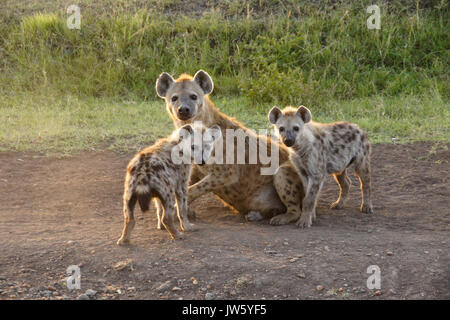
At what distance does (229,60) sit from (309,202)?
4361 mm

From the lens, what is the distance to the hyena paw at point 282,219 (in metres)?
4.35

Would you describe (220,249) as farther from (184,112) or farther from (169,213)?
(184,112)

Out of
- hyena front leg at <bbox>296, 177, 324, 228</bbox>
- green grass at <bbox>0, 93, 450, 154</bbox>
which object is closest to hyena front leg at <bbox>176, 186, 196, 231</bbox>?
hyena front leg at <bbox>296, 177, 324, 228</bbox>

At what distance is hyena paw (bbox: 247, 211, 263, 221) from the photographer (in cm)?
449

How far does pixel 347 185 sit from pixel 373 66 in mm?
3832

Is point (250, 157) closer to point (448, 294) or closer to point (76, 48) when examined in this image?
point (448, 294)

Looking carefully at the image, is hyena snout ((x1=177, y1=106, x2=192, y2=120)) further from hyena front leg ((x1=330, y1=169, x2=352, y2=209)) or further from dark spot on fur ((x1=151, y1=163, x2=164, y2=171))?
hyena front leg ((x1=330, y1=169, x2=352, y2=209))

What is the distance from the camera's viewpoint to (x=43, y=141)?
6.18 m

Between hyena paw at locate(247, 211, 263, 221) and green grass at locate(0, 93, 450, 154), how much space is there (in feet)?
6.17

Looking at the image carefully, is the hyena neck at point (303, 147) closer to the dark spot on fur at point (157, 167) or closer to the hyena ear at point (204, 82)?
the hyena ear at point (204, 82)

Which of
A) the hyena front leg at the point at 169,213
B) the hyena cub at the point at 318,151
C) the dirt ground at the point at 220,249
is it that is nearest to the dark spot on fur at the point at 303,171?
the hyena cub at the point at 318,151

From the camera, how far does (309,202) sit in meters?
4.21

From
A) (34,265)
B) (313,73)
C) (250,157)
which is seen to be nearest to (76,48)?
(313,73)

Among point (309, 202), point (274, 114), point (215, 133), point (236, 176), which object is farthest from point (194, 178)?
point (309, 202)
